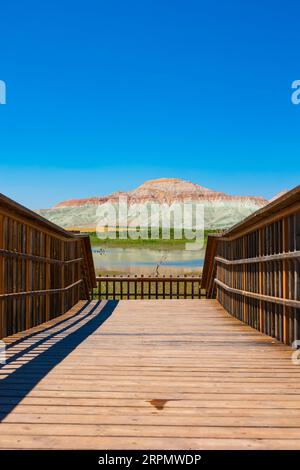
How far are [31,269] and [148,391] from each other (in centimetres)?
415

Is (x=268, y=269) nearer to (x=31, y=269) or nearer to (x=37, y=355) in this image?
(x=37, y=355)

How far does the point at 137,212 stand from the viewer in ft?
643

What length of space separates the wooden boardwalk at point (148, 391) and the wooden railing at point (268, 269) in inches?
14.3

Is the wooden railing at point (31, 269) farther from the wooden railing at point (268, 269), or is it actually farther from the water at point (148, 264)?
the water at point (148, 264)

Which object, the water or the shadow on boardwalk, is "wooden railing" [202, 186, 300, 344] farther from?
the water

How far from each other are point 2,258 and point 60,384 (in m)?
2.53

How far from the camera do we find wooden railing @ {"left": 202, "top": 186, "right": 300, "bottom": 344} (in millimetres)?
5402

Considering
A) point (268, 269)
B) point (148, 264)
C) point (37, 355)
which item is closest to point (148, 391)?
point (37, 355)

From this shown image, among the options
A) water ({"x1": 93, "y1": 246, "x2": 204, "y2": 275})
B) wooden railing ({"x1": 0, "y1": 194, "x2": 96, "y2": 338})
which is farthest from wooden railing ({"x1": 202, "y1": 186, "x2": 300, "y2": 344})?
water ({"x1": 93, "y1": 246, "x2": 204, "y2": 275})

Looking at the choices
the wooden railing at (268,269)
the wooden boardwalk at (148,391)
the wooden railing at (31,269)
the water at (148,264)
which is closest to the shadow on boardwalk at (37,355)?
the wooden boardwalk at (148,391)

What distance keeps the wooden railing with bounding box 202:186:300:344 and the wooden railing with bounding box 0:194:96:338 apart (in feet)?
10.3

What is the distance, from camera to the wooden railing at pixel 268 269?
540cm

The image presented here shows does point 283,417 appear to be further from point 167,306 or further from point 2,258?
point 167,306
